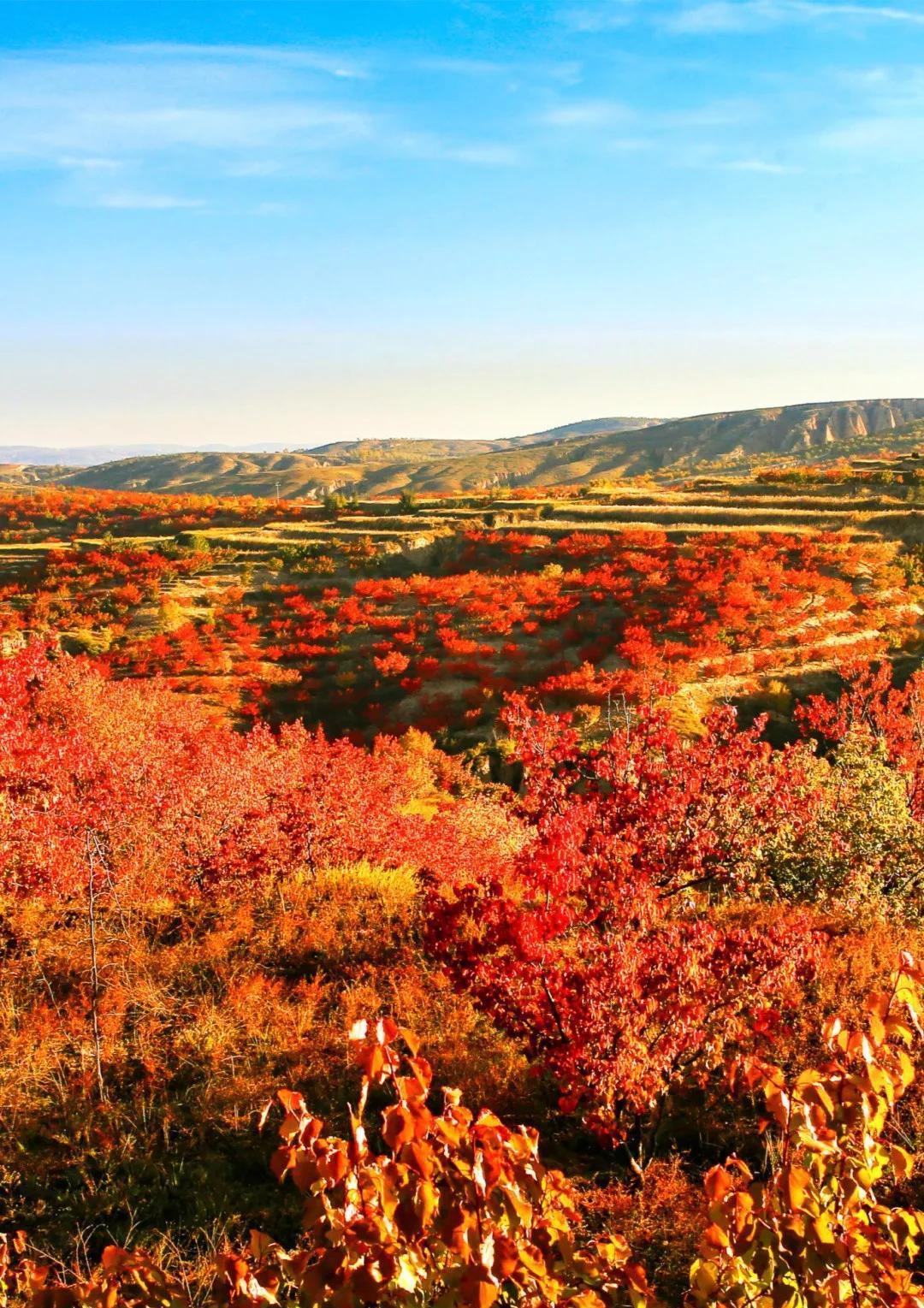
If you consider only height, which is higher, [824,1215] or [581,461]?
[581,461]

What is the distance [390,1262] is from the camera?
2824mm

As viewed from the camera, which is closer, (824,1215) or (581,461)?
(824,1215)

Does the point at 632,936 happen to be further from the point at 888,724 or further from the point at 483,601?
the point at 483,601

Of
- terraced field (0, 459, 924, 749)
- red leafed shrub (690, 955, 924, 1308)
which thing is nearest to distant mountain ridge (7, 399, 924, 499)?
terraced field (0, 459, 924, 749)

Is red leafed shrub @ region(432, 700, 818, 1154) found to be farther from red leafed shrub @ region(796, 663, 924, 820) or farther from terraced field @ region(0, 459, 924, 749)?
terraced field @ region(0, 459, 924, 749)

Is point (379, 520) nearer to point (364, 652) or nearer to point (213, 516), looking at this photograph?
point (213, 516)

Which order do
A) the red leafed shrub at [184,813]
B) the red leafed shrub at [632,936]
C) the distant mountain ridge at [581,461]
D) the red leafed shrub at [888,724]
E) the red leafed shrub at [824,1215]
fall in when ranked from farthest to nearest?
1. the distant mountain ridge at [581,461]
2. the red leafed shrub at [888,724]
3. the red leafed shrub at [184,813]
4. the red leafed shrub at [632,936]
5. the red leafed shrub at [824,1215]

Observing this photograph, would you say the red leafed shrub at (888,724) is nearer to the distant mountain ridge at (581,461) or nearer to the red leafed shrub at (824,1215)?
the red leafed shrub at (824,1215)

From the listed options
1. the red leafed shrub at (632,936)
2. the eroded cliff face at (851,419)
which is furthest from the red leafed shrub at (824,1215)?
the eroded cliff face at (851,419)

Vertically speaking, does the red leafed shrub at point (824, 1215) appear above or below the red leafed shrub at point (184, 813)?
above

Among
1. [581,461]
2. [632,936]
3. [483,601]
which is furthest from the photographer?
[581,461]

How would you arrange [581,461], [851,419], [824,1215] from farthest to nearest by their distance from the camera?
[851,419] < [581,461] < [824,1215]

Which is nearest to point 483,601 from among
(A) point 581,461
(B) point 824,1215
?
(B) point 824,1215

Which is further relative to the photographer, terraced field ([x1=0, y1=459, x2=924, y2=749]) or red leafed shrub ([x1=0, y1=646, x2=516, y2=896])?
terraced field ([x1=0, y1=459, x2=924, y2=749])
